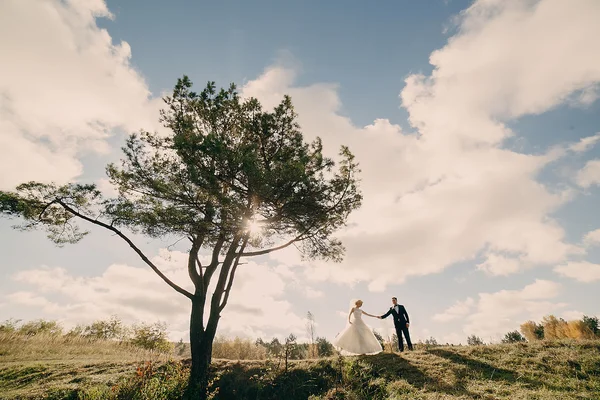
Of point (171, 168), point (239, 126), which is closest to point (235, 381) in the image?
point (171, 168)

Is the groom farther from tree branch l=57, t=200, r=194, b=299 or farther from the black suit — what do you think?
tree branch l=57, t=200, r=194, b=299

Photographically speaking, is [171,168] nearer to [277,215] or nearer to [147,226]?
[147,226]

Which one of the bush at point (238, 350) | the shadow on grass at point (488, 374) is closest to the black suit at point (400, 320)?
the shadow on grass at point (488, 374)

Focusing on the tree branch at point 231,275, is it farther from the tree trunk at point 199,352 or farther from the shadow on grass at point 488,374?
the shadow on grass at point 488,374

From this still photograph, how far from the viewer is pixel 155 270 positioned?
12.1m

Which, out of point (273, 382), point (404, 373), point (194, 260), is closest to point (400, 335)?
point (404, 373)

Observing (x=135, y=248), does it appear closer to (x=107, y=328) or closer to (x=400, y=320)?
(x=400, y=320)

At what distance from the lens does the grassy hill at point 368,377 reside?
7.11 metres

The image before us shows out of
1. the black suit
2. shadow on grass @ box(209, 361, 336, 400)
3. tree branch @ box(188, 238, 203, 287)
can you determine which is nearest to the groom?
the black suit

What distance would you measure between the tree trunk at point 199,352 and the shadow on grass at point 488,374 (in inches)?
322

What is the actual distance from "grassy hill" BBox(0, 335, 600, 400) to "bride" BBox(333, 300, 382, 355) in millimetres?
323

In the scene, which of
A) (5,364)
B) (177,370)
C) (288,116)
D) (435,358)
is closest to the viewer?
(435,358)

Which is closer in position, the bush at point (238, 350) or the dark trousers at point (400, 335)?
the dark trousers at point (400, 335)

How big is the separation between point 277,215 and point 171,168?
4776mm
